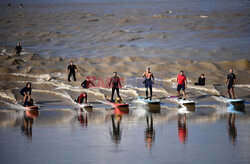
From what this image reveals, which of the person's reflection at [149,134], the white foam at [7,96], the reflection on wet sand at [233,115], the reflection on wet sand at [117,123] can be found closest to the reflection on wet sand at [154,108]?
the reflection on wet sand at [117,123]

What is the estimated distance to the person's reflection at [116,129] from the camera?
517 inches

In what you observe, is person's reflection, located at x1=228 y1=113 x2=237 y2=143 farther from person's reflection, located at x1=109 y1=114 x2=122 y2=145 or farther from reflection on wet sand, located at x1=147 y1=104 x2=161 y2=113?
reflection on wet sand, located at x1=147 y1=104 x2=161 y2=113

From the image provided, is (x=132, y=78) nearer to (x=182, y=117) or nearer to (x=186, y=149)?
(x=182, y=117)

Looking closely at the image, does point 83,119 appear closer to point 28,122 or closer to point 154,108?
point 28,122

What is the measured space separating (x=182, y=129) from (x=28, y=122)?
19.5 ft

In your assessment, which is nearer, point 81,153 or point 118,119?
point 81,153

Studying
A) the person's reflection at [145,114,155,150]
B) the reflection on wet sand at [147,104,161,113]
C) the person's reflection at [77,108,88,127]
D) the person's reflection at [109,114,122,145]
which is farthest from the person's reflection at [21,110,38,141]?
the reflection on wet sand at [147,104,161,113]

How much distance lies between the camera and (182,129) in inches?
576

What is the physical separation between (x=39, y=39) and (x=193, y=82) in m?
29.4

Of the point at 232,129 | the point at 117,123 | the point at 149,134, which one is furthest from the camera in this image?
the point at 117,123

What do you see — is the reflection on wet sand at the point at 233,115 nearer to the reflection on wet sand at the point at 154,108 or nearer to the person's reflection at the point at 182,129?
the person's reflection at the point at 182,129

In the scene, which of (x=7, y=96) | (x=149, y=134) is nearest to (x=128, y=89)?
(x=7, y=96)

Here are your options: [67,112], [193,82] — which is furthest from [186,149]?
[193,82]

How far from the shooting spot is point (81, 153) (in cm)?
1130
